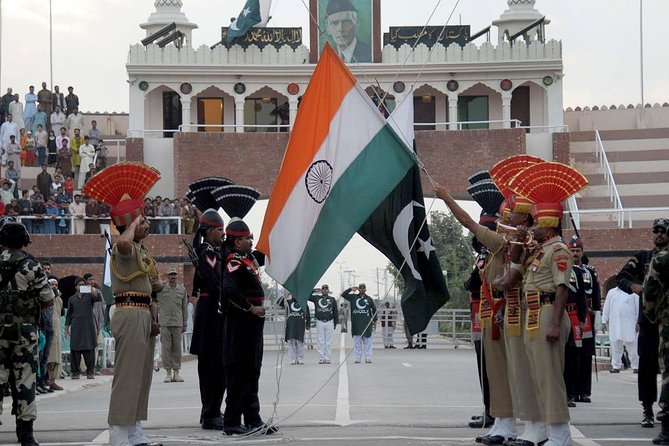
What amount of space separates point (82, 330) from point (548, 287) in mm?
15699

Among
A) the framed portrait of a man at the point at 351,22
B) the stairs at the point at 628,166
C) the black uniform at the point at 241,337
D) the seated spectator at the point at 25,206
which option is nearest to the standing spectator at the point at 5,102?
the seated spectator at the point at 25,206

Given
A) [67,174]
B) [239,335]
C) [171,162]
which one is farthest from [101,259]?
[239,335]

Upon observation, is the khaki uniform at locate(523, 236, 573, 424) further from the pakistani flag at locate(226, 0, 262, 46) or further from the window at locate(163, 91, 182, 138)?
the window at locate(163, 91, 182, 138)

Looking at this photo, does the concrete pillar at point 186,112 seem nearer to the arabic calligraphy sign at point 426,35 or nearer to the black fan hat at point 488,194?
the arabic calligraphy sign at point 426,35

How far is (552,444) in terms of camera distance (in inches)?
446

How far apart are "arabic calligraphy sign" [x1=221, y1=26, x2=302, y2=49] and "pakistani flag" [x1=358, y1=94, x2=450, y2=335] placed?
140ft

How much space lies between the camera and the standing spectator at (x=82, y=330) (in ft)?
84.9

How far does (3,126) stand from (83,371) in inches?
834

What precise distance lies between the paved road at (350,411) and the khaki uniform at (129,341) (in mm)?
1003

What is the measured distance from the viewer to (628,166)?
55.2 metres

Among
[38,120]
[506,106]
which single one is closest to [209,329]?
[38,120]

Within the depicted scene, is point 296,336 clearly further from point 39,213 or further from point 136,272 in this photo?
point 136,272

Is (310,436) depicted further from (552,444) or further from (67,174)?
(67,174)

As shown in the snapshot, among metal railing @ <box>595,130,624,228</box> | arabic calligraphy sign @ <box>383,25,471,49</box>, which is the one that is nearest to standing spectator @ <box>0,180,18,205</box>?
arabic calligraphy sign @ <box>383,25,471,49</box>
